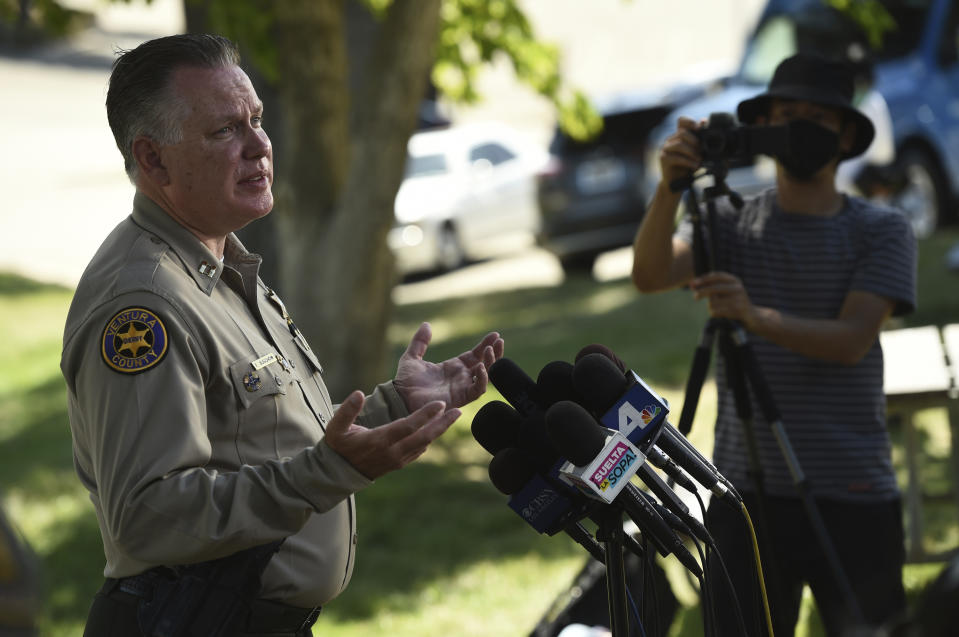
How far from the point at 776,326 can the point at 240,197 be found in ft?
5.14

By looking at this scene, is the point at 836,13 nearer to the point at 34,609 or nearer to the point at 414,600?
the point at 414,600

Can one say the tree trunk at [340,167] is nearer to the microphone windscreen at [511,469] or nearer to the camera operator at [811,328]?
the camera operator at [811,328]

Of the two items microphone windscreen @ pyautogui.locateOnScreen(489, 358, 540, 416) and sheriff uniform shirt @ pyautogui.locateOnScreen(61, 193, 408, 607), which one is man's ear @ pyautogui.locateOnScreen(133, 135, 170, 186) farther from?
microphone windscreen @ pyautogui.locateOnScreen(489, 358, 540, 416)

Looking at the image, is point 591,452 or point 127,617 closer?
point 591,452

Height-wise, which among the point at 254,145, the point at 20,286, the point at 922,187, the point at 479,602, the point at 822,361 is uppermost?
the point at 254,145

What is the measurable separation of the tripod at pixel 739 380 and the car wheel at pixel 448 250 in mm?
11633

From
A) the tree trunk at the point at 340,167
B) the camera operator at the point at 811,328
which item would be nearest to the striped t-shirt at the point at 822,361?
the camera operator at the point at 811,328

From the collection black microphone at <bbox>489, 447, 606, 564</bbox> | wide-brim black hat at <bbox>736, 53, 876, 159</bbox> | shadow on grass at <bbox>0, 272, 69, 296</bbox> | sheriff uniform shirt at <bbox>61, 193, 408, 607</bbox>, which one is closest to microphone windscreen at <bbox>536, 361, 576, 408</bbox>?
black microphone at <bbox>489, 447, 606, 564</bbox>

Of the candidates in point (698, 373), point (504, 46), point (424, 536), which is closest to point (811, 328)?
point (698, 373)

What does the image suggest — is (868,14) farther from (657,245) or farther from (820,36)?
(657,245)

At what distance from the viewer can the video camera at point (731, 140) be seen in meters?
3.33

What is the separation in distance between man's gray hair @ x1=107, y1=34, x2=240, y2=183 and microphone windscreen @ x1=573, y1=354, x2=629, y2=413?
804 mm

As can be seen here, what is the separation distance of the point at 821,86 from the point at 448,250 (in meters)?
11.9

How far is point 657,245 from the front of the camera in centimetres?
345
